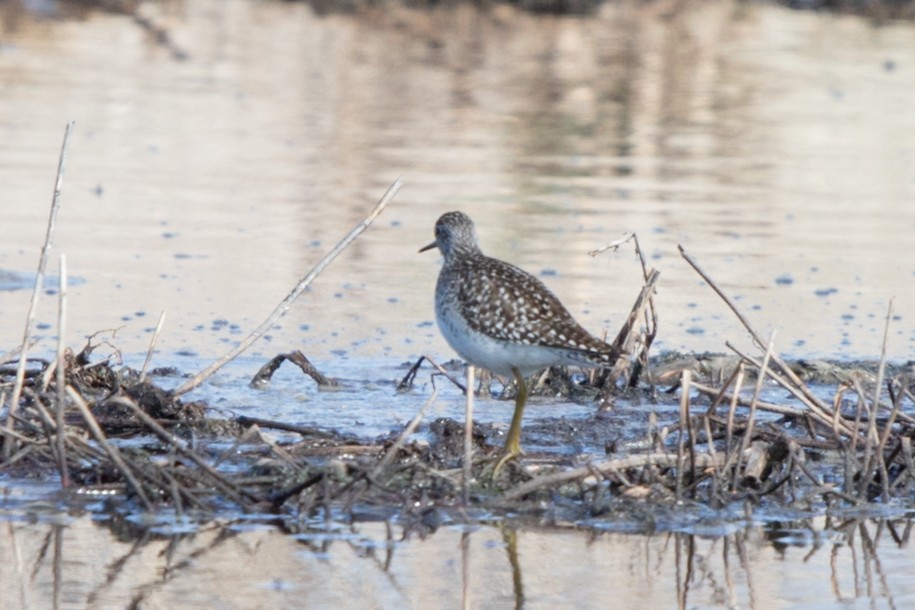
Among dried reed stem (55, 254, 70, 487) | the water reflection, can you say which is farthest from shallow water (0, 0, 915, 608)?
dried reed stem (55, 254, 70, 487)

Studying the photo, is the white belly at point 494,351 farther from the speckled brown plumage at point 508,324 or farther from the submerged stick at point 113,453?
the submerged stick at point 113,453

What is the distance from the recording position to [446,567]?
485 centimetres

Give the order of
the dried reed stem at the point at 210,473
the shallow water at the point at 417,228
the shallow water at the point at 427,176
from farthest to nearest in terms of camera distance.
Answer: the shallow water at the point at 427,176 → the dried reed stem at the point at 210,473 → the shallow water at the point at 417,228

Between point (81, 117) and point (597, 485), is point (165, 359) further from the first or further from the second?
point (81, 117)

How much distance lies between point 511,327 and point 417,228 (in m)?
5.39

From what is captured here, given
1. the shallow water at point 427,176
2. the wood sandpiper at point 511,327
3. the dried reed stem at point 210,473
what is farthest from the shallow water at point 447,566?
the shallow water at point 427,176

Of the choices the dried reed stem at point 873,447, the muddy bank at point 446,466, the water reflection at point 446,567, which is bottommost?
the water reflection at point 446,567

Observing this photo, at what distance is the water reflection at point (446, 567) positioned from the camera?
461 cm

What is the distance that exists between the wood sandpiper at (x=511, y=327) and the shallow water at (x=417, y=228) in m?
0.49

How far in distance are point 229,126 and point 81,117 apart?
141 centimetres

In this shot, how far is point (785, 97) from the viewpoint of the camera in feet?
68.0

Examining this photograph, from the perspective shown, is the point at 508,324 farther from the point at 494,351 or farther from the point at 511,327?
the point at 494,351

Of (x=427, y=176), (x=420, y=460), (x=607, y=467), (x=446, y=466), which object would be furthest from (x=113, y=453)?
(x=427, y=176)

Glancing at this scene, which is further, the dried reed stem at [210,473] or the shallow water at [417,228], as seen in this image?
the dried reed stem at [210,473]
